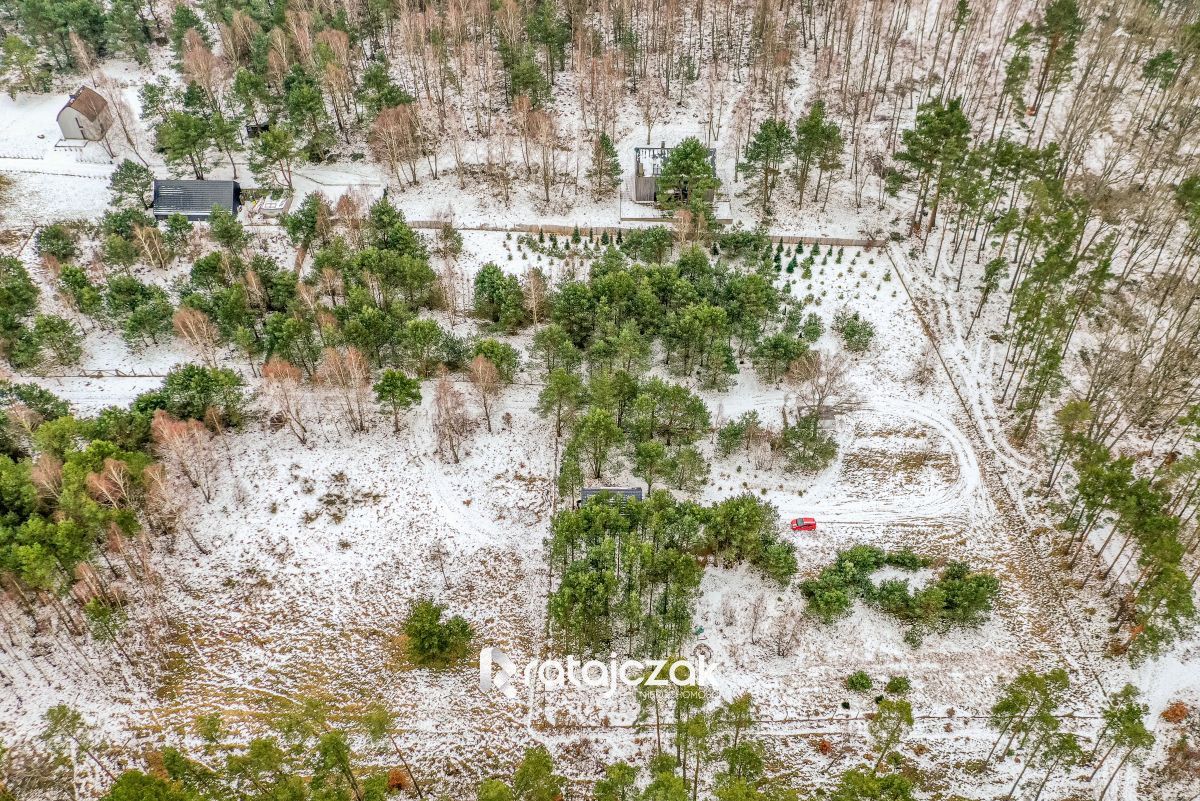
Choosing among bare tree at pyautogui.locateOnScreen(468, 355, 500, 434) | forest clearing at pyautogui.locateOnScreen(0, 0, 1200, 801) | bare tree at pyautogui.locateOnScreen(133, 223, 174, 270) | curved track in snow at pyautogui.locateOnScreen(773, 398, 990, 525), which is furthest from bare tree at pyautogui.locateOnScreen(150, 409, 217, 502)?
curved track in snow at pyautogui.locateOnScreen(773, 398, 990, 525)

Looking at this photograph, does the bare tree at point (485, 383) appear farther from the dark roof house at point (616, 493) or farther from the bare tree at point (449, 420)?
the dark roof house at point (616, 493)

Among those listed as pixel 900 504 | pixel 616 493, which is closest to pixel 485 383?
pixel 616 493

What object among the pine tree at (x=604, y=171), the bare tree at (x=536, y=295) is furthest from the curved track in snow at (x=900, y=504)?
the pine tree at (x=604, y=171)

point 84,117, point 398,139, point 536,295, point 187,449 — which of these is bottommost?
point 187,449

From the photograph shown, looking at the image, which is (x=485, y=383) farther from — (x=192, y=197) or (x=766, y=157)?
(x=192, y=197)

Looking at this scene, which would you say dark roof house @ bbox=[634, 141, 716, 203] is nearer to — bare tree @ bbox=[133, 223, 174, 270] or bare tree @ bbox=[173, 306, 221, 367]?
bare tree @ bbox=[173, 306, 221, 367]

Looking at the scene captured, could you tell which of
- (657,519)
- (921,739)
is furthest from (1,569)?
(921,739)
